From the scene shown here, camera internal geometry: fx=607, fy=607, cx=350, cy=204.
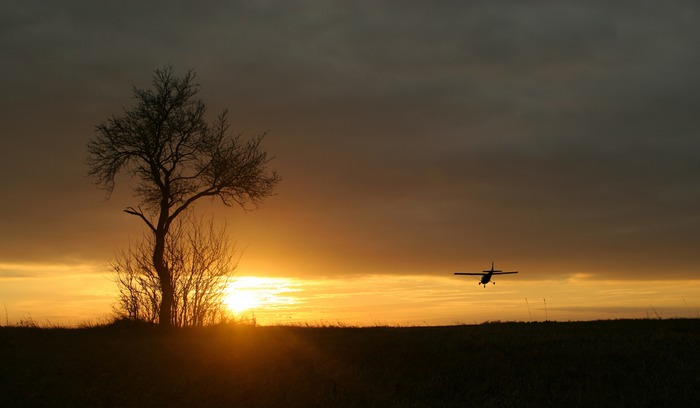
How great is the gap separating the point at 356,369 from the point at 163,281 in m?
14.3

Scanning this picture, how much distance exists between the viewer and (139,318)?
29812 mm

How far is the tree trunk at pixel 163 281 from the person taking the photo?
29375 millimetres

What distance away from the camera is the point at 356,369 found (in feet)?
62.2

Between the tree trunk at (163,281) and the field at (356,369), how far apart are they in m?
4.08

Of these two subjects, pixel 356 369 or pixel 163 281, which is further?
pixel 163 281

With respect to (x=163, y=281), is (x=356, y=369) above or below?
below

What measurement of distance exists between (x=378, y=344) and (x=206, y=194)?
44.5 ft

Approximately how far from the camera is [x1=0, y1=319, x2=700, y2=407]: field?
16.2 m

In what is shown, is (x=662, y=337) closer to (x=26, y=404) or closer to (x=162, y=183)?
(x=26, y=404)

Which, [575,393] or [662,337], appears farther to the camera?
[662,337]

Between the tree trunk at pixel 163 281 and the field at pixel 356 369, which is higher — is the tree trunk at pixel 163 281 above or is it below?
above

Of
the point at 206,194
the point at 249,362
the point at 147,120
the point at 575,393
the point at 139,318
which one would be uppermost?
the point at 147,120

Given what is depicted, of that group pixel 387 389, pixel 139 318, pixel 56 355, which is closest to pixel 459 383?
pixel 387 389

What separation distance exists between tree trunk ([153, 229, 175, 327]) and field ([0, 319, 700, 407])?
4077 millimetres
